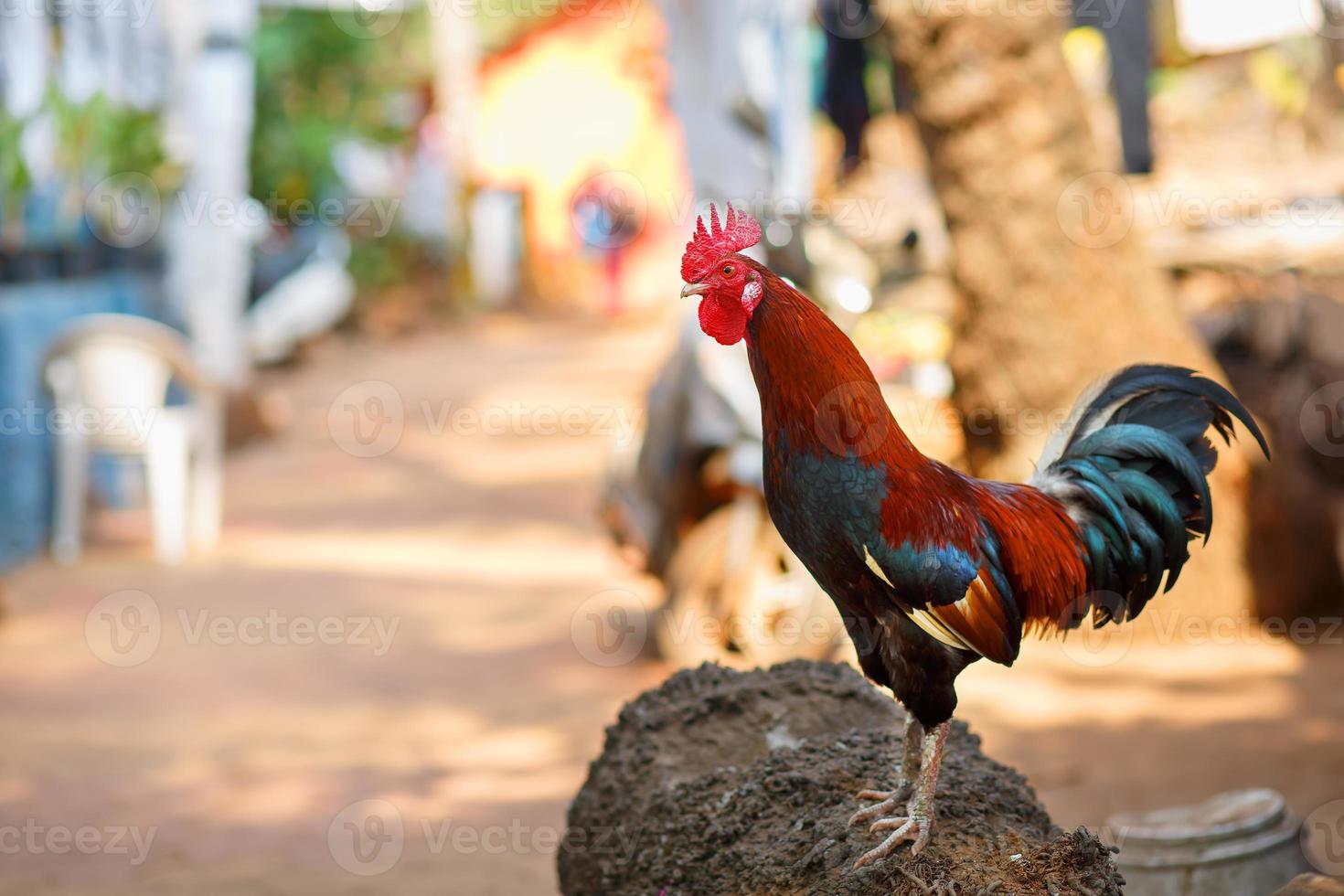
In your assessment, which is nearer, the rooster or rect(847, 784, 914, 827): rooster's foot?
the rooster

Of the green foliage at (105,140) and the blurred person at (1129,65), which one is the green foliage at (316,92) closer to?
the green foliage at (105,140)

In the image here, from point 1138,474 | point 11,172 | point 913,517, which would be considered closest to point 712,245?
point 913,517

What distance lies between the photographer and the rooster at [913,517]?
255 cm

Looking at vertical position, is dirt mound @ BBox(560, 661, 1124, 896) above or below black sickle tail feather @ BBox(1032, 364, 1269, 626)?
below

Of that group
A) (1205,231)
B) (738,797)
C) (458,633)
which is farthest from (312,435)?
(738,797)

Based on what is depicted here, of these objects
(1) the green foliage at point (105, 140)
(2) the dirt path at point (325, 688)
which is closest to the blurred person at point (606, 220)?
(1) the green foliage at point (105, 140)

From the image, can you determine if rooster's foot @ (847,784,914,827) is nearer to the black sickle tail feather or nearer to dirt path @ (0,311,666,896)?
the black sickle tail feather

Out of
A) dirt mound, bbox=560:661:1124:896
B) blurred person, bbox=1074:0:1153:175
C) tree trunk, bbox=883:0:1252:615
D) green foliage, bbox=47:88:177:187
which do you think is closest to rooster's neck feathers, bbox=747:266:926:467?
dirt mound, bbox=560:661:1124:896

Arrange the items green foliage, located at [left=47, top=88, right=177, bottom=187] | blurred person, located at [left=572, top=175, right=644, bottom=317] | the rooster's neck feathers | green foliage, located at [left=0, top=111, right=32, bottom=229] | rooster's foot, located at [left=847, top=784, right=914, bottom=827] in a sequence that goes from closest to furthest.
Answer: the rooster's neck feathers < rooster's foot, located at [left=847, top=784, right=914, bottom=827] < green foliage, located at [left=0, top=111, right=32, bottom=229] < green foliage, located at [left=47, top=88, right=177, bottom=187] < blurred person, located at [left=572, top=175, right=644, bottom=317]

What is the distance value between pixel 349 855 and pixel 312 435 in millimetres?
9403

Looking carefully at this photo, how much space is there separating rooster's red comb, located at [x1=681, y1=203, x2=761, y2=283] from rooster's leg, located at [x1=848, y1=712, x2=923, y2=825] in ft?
3.33

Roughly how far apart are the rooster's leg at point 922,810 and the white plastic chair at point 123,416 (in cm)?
742

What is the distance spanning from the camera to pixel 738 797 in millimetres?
3062

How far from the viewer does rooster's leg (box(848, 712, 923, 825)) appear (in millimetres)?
2777
